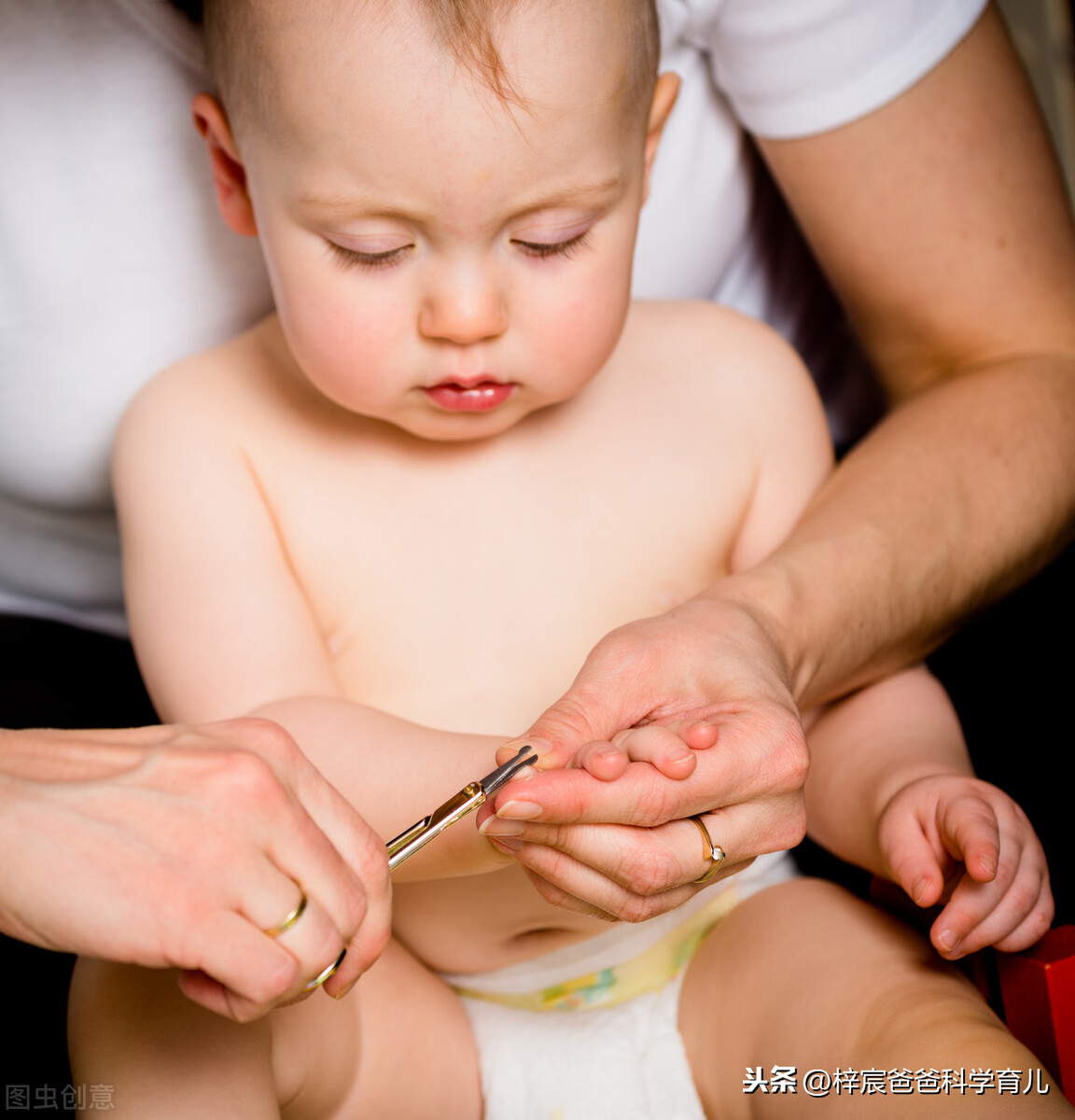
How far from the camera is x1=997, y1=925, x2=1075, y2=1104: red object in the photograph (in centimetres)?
87

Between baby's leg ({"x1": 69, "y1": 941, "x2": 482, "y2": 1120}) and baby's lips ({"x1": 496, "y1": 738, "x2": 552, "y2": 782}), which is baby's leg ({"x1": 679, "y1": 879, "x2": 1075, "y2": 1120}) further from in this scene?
baby's lips ({"x1": 496, "y1": 738, "x2": 552, "y2": 782})

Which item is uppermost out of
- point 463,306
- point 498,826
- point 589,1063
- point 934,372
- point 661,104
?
point 661,104

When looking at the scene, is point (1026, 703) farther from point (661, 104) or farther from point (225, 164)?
point (225, 164)

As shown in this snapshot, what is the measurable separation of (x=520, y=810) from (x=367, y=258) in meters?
0.46

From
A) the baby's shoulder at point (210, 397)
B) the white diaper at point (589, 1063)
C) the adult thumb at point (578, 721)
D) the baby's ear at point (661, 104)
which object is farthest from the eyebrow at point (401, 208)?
the white diaper at point (589, 1063)

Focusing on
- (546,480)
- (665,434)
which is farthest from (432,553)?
(665,434)

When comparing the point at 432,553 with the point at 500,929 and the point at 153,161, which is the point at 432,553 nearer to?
the point at 500,929

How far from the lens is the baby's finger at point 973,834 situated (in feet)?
2.81

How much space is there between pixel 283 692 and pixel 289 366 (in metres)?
0.32

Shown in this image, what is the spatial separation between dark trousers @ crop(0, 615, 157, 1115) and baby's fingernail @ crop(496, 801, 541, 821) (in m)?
0.42

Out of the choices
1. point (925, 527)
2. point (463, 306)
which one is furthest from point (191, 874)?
point (925, 527)

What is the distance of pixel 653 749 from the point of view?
74cm

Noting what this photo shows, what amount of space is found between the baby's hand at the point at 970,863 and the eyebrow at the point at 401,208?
0.54 m

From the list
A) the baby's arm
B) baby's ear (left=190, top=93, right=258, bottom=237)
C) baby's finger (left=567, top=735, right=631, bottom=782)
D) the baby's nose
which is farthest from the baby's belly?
baby's ear (left=190, top=93, right=258, bottom=237)
